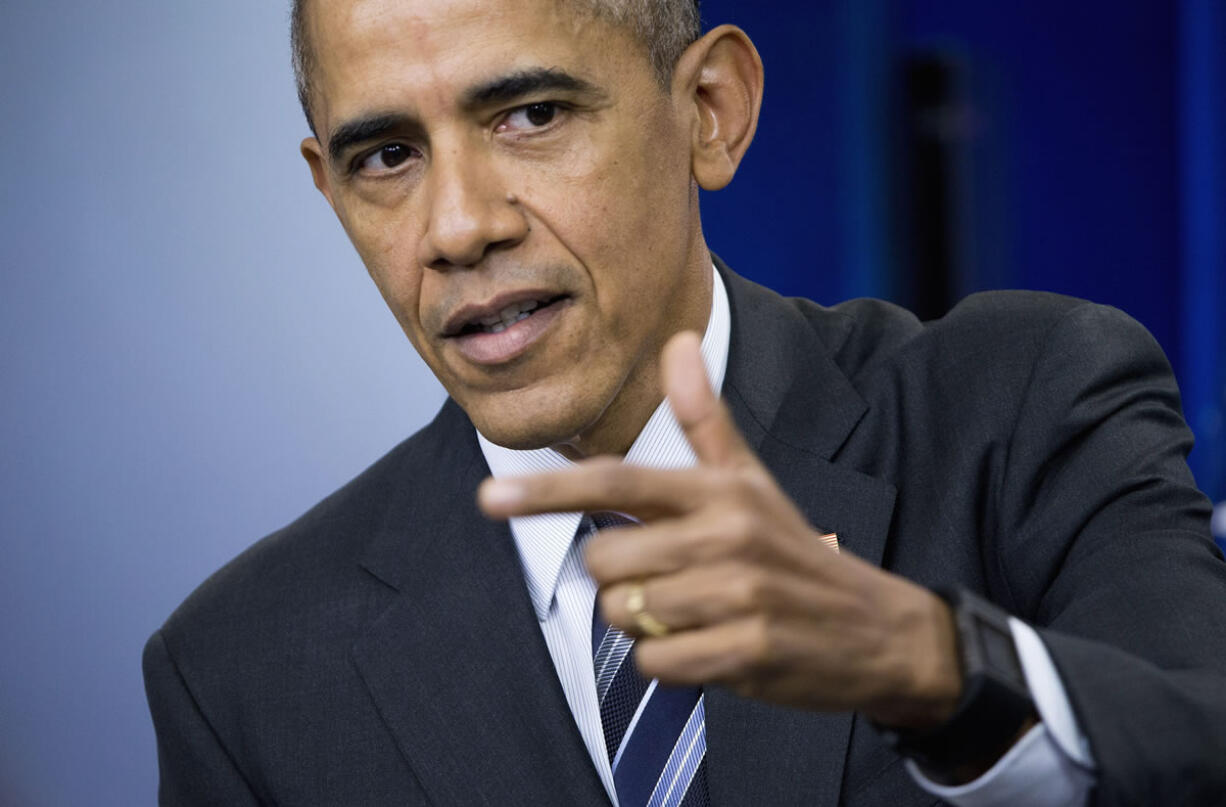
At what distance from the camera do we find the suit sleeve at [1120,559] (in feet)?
3.23

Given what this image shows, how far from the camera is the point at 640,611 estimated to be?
2.76 ft

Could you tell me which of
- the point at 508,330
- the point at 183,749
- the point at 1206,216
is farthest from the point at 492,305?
the point at 1206,216

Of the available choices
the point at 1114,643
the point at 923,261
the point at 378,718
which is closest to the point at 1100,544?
the point at 1114,643

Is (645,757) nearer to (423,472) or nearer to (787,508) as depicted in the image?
(423,472)

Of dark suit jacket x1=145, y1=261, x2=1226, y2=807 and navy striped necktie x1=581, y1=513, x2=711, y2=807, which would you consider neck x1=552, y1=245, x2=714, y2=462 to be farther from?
navy striped necktie x1=581, y1=513, x2=711, y2=807

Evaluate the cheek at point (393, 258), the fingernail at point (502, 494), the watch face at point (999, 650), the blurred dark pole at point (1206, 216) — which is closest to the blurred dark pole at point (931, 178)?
the blurred dark pole at point (1206, 216)

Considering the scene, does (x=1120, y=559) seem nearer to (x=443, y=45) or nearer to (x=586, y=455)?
(x=586, y=455)

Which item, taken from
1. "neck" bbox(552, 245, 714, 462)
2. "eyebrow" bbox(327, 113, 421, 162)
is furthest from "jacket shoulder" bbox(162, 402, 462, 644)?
"eyebrow" bbox(327, 113, 421, 162)

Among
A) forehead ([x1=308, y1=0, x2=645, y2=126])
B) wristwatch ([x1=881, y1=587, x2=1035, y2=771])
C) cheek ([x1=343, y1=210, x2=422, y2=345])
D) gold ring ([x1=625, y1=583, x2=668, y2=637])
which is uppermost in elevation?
forehead ([x1=308, y1=0, x2=645, y2=126])

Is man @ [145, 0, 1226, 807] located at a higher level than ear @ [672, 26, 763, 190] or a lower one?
lower

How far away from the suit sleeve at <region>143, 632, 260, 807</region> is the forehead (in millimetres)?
764

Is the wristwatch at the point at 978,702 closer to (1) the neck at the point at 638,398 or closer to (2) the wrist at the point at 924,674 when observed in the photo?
(2) the wrist at the point at 924,674

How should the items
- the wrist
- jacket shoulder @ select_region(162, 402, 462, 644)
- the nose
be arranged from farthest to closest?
jacket shoulder @ select_region(162, 402, 462, 644) < the nose < the wrist

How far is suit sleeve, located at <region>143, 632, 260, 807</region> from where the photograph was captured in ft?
5.47
